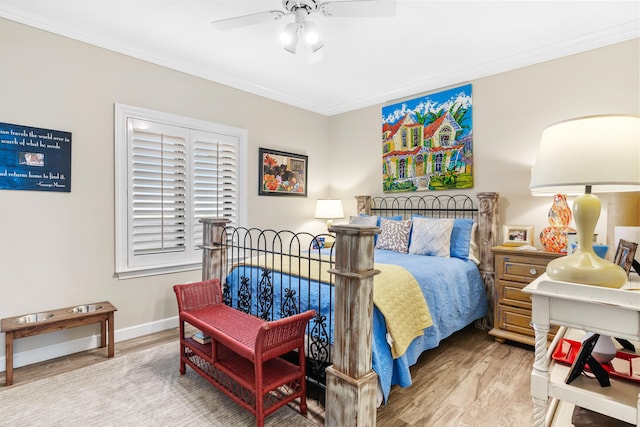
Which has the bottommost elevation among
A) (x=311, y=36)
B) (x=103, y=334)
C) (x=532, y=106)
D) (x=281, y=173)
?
(x=103, y=334)

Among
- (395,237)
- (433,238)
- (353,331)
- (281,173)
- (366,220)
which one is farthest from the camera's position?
(281,173)

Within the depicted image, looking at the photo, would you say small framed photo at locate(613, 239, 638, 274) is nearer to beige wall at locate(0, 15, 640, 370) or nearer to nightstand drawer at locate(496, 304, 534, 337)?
nightstand drawer at locate(496, 304, 534, 337)

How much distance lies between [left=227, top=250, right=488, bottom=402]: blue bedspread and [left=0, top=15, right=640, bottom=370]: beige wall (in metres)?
0.95

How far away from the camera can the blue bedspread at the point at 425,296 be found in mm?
1882

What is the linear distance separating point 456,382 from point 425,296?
2.03 ft

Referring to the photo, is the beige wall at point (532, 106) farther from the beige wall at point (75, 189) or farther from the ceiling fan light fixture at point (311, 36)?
the beige wall at point (75, 189)

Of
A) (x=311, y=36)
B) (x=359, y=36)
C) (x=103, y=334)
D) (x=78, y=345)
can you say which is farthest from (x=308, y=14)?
(x=78, y=345)

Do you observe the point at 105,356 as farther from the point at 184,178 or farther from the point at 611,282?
the point at 611,282

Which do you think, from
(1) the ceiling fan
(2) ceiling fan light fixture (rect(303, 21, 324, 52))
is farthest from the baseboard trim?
(2) ceiling fan light fixture (rect(303, 21, 324, 52))

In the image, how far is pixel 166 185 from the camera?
10.8ft

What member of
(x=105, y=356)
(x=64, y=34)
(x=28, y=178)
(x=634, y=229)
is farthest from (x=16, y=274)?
(x=634, y=229)

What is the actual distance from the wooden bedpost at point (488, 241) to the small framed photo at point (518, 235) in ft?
0.41

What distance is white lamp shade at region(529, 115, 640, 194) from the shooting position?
3.61ft

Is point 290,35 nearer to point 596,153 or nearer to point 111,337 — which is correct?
point 596,153
